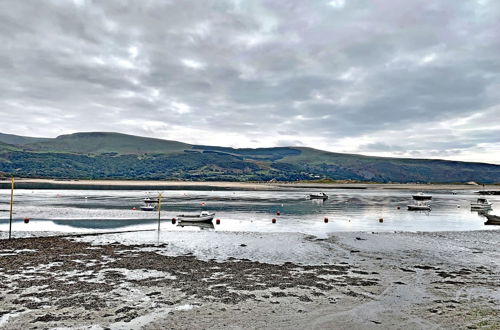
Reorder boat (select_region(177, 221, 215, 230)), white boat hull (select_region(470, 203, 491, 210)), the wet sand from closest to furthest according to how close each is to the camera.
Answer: the wet sand → boat (select_region(177, 221, 215, 230)) → white boat hull (select_region(470, 203, 491, 210))

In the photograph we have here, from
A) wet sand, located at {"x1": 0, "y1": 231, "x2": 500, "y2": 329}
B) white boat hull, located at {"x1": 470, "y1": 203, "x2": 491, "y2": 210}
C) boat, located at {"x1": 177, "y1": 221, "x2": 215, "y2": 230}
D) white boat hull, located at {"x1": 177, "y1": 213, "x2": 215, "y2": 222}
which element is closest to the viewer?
wet sand, located at {"x1": 0, "y1": 231, "x2": 500, "y2": 329}

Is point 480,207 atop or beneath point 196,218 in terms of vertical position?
atop

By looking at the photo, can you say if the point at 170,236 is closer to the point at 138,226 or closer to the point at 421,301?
the point at 138,226

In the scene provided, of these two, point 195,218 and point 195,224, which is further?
point 195,218

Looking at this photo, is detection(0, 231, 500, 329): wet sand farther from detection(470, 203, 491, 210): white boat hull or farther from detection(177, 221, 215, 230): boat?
detection(470, 203, 491, 210): white boat hull

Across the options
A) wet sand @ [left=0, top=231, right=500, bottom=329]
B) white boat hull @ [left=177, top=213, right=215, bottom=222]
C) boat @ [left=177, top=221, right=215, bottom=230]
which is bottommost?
boat @ [left=177, top=221, right=215, bottom=230]

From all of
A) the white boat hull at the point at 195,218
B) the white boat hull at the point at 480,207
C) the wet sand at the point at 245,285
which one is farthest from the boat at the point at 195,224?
the white boat hull at the point at 480,207

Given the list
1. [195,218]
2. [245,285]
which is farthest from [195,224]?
[245,285]

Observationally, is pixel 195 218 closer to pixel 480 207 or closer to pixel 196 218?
pixel 196 218

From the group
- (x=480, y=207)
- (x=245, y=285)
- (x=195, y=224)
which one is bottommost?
(x=195, y=224)

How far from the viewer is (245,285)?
20.5 meters

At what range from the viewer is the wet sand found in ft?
50.4

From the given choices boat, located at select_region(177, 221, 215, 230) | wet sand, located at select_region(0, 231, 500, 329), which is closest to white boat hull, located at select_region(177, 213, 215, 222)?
boat, located at select_region(177, 221, 215, 230)

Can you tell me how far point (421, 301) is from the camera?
59.5 ft
